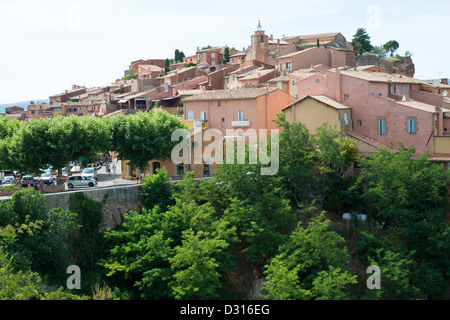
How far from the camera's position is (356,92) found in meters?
34.9

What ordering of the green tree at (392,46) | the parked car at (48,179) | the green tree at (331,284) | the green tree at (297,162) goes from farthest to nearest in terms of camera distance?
the green tree at (392,46), the parked car at (48,179), the green tree at (297,162), the green tree at (331,284)

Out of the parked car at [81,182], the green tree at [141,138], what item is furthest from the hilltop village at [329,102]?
the parked car at [81,182]

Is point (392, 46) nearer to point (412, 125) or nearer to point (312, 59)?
point (312, 59)

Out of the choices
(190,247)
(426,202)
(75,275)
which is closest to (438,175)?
(426,202)

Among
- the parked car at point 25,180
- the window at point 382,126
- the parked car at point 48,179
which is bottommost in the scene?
the parked car at point 48,179

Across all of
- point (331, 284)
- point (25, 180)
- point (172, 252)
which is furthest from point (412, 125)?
point (25, 180)

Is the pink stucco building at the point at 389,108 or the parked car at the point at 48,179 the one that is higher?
the pink stucco building at the point at 389,108

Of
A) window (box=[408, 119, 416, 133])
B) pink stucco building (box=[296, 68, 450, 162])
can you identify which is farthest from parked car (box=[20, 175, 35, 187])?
window (box=[408, 119, 416, 133])

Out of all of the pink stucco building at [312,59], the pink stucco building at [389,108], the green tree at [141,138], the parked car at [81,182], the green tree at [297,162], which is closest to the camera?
the green tree at [297,162]

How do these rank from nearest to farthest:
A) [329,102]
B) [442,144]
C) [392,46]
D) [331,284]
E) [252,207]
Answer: [331,284] → [252,207] → [442,144] → [329,102] → [392,46]

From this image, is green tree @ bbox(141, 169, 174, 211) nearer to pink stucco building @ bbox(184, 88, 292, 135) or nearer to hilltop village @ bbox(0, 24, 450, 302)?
hilltop village @ bbox(0, 24, 450, 302)

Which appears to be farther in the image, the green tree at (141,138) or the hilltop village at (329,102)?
the green tree at (141,138)

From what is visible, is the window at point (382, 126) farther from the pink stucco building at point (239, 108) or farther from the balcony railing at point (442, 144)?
the pink stucco building at point (239, 108)
